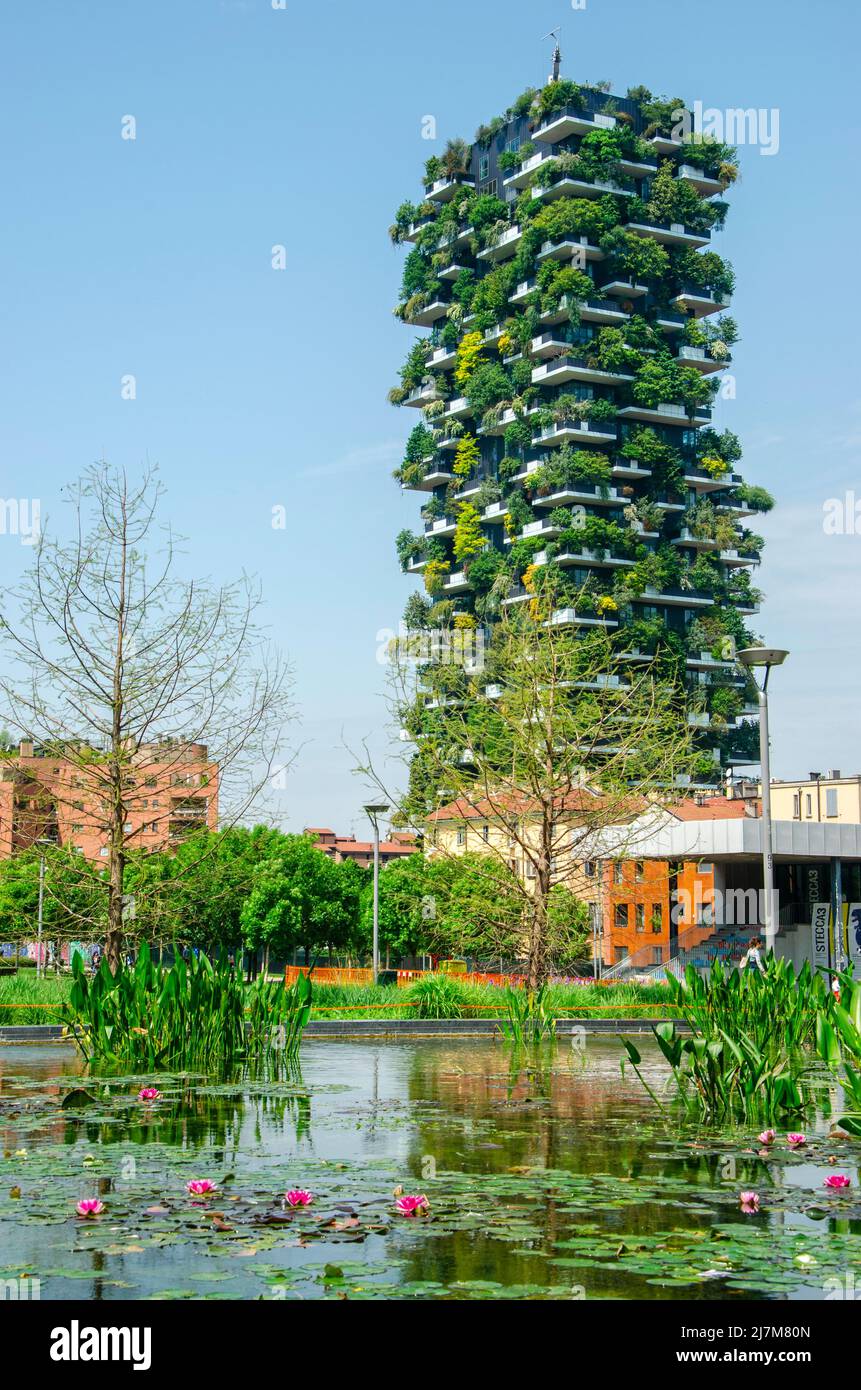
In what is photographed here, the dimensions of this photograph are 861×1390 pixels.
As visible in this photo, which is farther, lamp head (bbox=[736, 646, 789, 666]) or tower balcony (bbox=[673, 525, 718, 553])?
tower balcony (bbox=[673, 525, 718, 553])

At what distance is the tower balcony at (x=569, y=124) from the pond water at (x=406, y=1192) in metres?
94.6

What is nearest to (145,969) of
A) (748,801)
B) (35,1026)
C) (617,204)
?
(35,1026)

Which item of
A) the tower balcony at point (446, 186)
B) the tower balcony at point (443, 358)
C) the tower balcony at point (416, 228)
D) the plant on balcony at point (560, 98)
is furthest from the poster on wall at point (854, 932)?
the tower balcony at point (416, 228)

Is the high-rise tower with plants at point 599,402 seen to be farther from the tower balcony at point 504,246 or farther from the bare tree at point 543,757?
the bare tree at point 543,757

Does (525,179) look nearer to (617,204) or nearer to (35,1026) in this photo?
(617,204)

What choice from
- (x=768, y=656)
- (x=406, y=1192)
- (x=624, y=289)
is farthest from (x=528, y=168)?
(x=406, y=1192)

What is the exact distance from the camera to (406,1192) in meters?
8.14

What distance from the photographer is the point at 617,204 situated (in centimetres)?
9975

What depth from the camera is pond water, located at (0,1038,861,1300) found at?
6.24 m

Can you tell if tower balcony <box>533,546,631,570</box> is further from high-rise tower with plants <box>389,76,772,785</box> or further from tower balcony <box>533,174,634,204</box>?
tower balcony <box>533,174,634,204</box>

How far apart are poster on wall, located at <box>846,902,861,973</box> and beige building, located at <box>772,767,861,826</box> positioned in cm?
3027

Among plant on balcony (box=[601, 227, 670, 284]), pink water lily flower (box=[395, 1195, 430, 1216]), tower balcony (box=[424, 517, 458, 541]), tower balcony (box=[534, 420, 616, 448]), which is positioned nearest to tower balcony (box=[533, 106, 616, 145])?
plant on balcony (box=[601, 227, 670, 284])

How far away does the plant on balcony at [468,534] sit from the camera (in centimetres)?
10112
